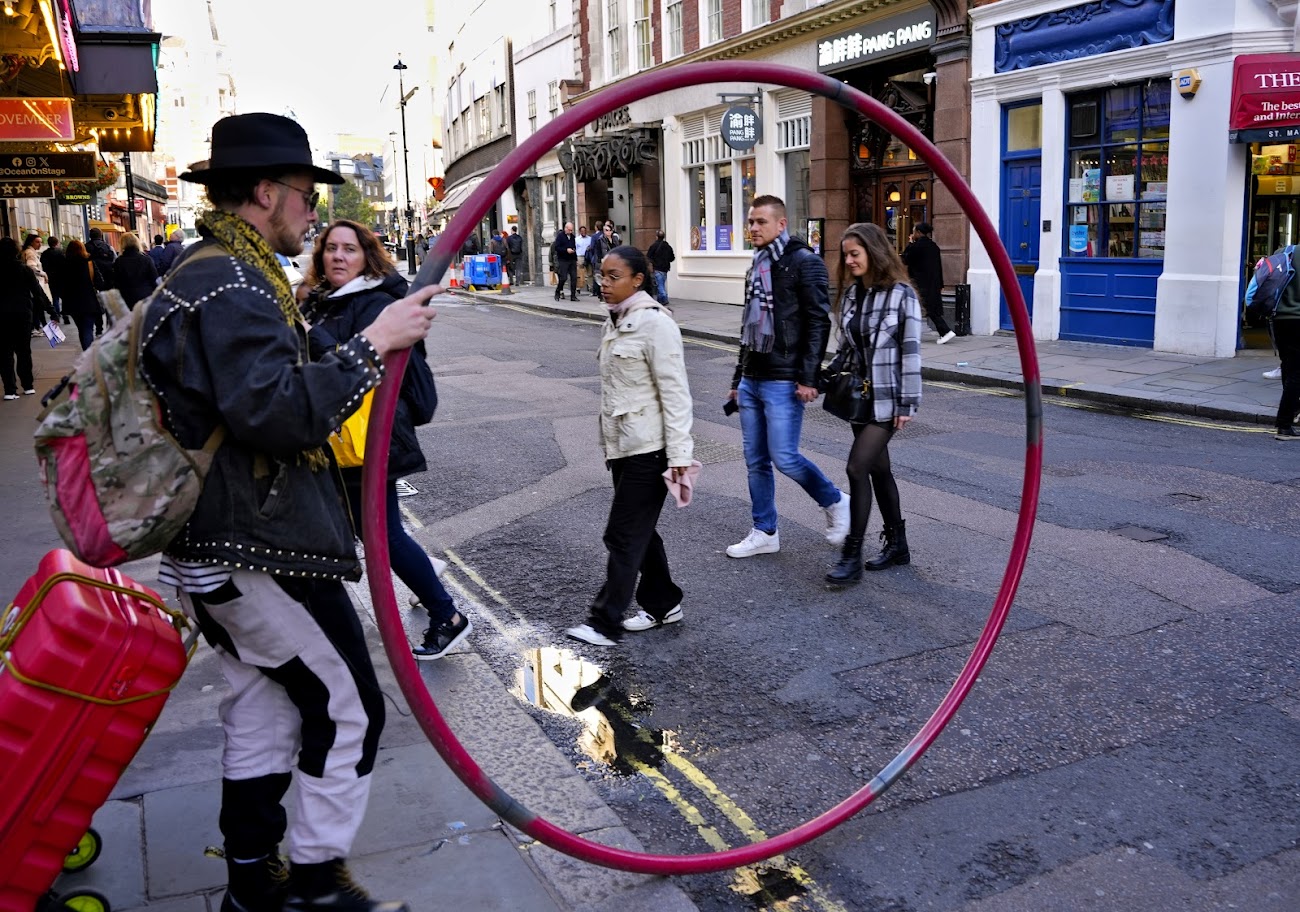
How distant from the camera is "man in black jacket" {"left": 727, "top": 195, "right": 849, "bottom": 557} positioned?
6230 millimetres

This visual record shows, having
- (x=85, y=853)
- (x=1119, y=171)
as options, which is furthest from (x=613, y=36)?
(x=85, y=853)

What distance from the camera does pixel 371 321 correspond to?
15.7ft

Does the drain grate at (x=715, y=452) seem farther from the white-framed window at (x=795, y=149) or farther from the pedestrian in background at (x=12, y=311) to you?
the white-framed window at (x=795, y=149)

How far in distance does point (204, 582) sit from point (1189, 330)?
48.3ft

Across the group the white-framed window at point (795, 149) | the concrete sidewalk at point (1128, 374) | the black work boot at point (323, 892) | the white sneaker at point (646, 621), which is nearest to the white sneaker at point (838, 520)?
the white sneaker at point (646, 621)

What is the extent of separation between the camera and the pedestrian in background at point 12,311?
42.4 ft

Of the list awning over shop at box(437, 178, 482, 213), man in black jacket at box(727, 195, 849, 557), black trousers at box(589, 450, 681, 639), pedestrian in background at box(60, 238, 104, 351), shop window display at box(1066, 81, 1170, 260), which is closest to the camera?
black trousers at box(589, 450, 681, 639)

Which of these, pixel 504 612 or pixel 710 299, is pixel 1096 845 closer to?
pixel 504 612

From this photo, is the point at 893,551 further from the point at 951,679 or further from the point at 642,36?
the point at 642,36

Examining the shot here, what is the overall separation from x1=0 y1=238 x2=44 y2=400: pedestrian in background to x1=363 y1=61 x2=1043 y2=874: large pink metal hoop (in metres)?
12.0

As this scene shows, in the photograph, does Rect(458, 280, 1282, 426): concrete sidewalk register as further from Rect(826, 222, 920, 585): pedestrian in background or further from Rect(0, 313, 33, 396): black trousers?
Rect(0, 313, 33, 396): black trousers

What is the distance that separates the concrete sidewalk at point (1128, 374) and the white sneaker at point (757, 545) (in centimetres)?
636

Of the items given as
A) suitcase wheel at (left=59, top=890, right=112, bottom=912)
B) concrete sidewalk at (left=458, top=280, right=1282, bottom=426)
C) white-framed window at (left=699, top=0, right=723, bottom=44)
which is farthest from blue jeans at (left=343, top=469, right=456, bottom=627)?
white-framed window at (left=699, top=0, right=723, bottom=44)

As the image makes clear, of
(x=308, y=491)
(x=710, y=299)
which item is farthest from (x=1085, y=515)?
(x=710, y=299)
